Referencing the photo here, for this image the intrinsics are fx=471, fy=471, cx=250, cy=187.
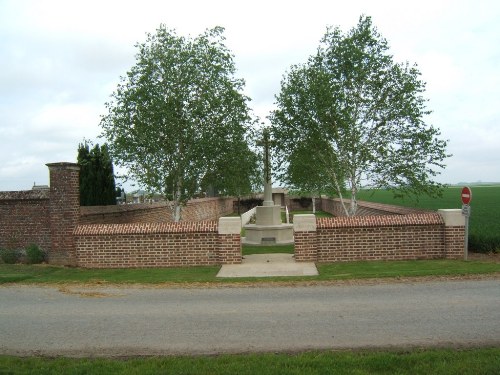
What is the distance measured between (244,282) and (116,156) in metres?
7.00

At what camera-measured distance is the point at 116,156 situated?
14.8 m

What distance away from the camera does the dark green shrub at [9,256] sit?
13055 mm

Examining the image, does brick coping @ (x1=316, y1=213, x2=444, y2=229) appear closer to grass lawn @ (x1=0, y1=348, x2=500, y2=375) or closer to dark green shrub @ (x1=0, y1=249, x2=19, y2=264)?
grass lawn @ (x1=0, y1=348, x2=500, y2=375)

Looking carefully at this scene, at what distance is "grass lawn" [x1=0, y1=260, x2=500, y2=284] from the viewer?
1013 cm

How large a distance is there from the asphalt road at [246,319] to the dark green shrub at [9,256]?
3.93m

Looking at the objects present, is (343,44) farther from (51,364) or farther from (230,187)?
(51,364)

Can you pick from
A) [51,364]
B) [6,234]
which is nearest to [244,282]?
[51,364]

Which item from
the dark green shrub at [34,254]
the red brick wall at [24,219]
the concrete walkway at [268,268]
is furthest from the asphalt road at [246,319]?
the red brick wall at [24,219]

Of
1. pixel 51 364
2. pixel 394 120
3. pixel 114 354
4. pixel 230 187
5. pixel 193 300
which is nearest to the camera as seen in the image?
pixel 51 364

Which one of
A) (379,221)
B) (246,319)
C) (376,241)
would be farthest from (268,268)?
(246,319)

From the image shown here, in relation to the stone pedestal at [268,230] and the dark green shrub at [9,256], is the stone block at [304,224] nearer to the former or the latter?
the stone pedestal at [268,230]

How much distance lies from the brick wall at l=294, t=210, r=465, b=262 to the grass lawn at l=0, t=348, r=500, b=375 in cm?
732

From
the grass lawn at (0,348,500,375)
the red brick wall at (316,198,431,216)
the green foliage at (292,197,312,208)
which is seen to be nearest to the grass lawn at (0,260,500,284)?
the red brick wall at (316,198,431,216)

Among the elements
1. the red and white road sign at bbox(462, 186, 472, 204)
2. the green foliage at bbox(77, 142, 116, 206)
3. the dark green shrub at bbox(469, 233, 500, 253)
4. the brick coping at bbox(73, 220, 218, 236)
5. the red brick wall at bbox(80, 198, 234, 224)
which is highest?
the green foliage at bbox(77, 142, 116, 206)
